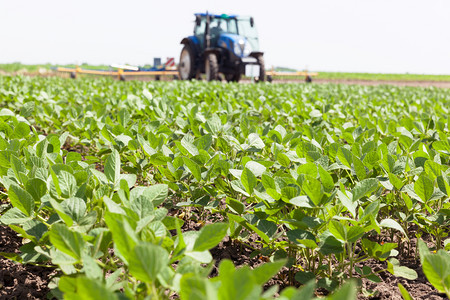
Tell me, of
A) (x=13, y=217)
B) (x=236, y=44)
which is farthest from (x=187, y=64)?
(x=13, y=217)

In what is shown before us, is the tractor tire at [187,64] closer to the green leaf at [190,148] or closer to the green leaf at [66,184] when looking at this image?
the green leaf at [190,148]

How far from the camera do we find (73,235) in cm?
90

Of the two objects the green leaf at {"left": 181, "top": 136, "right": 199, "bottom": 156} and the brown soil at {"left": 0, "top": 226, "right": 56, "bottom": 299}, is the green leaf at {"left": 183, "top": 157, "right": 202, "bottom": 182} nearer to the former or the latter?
the green leaf at {"left": 181, "top": 136, "right": 199, "bottom": 156}

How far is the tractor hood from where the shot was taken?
14438mm

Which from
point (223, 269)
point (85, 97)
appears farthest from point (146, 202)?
point (85, 97)

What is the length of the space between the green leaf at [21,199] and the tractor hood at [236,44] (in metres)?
13.7

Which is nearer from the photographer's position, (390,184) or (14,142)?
(390,184)

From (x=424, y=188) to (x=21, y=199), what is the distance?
52.1 inches

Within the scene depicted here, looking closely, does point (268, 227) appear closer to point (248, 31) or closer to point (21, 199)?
point (21, 199)

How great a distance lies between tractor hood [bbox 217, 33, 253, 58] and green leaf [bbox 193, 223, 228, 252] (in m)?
13.9

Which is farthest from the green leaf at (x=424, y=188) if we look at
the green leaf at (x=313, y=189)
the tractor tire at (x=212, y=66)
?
the tractor tire at (x=212, y=66)

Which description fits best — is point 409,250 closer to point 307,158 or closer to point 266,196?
point 307,158

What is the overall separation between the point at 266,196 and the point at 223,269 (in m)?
0.73

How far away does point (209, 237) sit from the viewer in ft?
3.03
